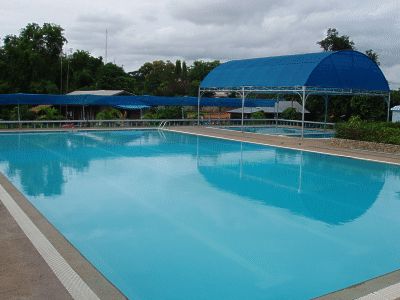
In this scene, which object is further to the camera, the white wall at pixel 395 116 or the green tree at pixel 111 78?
the green tree at pixel 111 78

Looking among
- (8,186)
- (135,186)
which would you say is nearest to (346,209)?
(135,186)

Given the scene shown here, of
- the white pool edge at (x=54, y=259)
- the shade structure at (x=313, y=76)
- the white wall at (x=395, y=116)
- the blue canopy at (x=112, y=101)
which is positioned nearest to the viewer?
the white pool edge at (x=54, y=259)

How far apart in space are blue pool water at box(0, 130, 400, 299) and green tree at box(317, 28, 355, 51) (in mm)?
23412

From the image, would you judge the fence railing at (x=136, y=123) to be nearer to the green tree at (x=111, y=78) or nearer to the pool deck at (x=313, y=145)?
the pool deck at (x=313, y=145)

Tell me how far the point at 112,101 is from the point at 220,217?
22906 millimetres

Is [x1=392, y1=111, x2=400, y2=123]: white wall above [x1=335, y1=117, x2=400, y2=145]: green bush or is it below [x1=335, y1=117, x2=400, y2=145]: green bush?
above

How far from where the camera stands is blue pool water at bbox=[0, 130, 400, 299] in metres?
5.79

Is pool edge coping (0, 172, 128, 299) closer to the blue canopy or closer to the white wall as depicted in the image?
the blue canopy

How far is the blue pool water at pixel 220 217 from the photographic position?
19.0 ft

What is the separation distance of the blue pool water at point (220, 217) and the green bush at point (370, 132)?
2724mm

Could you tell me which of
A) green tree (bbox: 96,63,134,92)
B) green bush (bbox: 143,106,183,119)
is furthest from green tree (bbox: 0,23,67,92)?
green bush (bbox: 143,106,183,119)

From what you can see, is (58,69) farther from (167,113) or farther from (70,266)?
(70,266)

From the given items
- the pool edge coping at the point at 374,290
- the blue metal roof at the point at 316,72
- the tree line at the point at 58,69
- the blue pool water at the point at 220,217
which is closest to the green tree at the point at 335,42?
the tree line at the point at 58,69

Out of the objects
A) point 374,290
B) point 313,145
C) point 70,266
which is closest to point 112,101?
point 313,145
